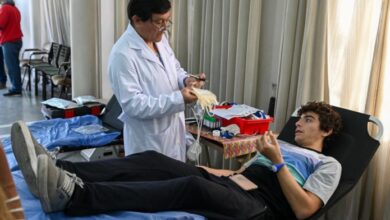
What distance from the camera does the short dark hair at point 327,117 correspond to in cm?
198

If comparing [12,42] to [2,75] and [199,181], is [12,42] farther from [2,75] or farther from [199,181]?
[199,181]

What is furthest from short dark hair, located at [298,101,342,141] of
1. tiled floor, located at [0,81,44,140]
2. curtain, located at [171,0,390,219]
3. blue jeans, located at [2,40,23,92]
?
blue jeans, located at [2,40,23,92]

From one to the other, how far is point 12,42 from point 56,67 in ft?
2.43

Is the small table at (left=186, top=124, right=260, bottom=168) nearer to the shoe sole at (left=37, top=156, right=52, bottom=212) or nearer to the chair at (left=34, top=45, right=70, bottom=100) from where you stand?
the shoe sole at (left=37, top=156, right=52, bottom=212)

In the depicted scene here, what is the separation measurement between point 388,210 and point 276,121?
85 centimetres

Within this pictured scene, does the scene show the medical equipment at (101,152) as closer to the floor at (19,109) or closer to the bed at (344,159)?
the bed at (344,159)

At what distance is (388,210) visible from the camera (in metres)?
2.08

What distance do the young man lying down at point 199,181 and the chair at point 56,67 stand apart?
3913mm

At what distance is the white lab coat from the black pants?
10.4 inches

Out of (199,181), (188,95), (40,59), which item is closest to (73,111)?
(188,95)

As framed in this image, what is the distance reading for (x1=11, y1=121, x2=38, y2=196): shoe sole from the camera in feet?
4.58

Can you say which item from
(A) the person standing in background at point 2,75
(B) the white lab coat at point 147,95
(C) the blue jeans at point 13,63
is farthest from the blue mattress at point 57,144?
(A) the person standing in background at point 2,75

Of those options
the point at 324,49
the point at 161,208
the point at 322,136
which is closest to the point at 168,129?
the point at 161,208

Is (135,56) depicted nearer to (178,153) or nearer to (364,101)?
(178,153)
